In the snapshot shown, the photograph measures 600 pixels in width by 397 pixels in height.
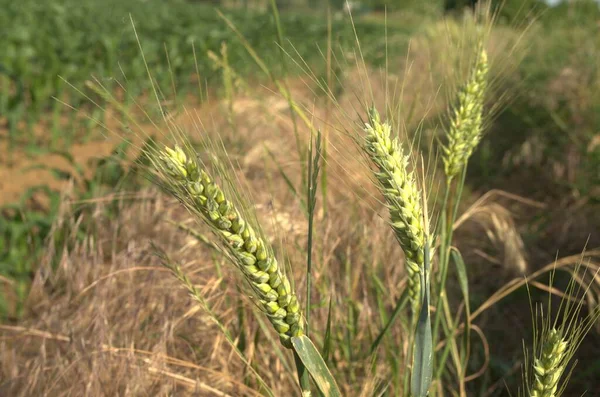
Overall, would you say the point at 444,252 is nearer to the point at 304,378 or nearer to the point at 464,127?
the point at 464,127

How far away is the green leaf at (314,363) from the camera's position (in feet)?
2.66

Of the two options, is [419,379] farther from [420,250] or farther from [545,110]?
[545,110]

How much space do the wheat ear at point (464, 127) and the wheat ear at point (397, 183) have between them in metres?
0.33

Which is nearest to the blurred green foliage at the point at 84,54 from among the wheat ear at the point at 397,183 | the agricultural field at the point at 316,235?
the agricultural field at the point at 316,235

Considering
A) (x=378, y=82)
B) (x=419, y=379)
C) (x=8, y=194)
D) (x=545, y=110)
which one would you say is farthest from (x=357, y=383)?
(x=378, y=82)

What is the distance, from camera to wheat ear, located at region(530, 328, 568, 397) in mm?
821

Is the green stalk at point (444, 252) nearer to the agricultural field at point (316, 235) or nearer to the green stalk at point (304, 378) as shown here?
the agricultural field at point (316, 235)

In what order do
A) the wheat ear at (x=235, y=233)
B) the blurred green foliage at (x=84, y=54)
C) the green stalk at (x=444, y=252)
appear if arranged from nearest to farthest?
1. the wheat ear at (x=235, y=233)
2. the green stalk at (x=444, y=252)
3. the blurred green foliage at (x=84, y=54)

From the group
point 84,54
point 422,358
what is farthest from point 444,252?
point 84,54

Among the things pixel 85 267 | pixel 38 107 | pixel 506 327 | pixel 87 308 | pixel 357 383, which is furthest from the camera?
pixel 38 107

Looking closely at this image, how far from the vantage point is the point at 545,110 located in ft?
13.7

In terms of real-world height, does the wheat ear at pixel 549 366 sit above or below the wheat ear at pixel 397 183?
below

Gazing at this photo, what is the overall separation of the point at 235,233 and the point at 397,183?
0.21 meters

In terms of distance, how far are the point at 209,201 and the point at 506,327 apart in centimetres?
202
